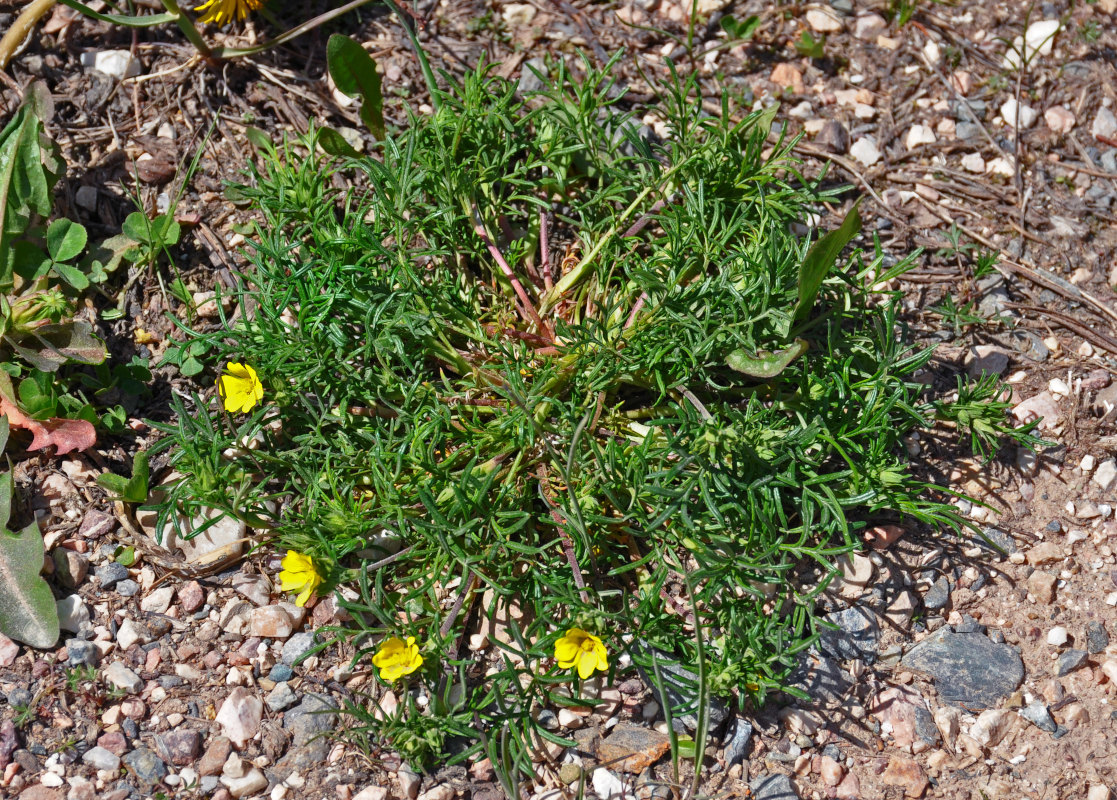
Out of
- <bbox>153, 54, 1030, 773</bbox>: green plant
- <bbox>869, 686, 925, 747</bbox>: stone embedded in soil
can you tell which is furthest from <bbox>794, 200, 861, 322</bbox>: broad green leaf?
<bbox>869, 686, 925, 747</bbox>: stone embedded in soil

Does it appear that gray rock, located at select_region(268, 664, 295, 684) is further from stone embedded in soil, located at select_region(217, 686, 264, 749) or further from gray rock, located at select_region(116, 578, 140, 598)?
gray rock, located at select_region(116, 578, 140, 598)

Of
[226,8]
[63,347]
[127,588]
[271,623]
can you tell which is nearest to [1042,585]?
[271,623]

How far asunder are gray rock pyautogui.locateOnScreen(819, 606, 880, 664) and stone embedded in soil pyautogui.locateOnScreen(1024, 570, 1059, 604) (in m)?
0.58

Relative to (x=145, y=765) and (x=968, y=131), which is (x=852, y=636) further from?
(x=968, y=131)

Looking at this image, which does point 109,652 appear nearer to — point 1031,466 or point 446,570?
point 446,570

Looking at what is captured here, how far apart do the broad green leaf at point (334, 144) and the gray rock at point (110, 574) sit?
65.1 inches

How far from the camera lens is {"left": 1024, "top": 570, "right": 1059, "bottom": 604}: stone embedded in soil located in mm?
3129

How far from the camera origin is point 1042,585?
3141mm

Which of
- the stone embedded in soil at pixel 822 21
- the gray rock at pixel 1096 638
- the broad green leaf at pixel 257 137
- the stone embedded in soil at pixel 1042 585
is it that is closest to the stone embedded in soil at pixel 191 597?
the broad green leaf at pixel 257 137

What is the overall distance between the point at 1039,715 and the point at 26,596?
323 cm

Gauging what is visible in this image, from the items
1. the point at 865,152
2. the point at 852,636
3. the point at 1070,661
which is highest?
the point at 865,152

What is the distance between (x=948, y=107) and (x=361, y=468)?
10.1 feet

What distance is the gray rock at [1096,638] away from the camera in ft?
9.97

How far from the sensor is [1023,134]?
405 cm
